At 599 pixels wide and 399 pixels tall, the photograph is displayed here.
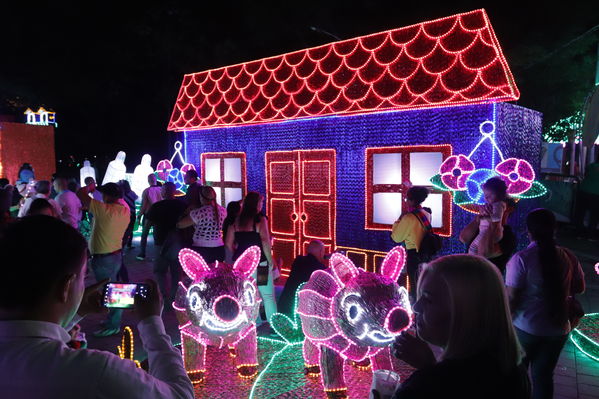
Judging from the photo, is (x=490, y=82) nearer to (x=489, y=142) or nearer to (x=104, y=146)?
(x=489, y=142)

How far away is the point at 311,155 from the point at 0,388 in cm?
697

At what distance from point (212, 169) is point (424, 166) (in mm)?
4570

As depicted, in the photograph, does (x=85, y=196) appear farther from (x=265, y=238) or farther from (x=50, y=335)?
(x=50, y=335)

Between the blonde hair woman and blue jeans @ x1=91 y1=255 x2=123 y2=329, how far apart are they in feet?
15.6

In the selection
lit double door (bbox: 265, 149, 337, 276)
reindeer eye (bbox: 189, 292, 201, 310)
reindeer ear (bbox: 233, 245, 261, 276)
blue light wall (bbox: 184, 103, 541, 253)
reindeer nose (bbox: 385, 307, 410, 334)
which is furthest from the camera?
lit double door (bbox: 265, 149, 337, 276)

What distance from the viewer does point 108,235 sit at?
5.56m

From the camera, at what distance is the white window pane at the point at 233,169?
9.14 metres

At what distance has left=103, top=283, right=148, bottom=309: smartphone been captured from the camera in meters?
2.15

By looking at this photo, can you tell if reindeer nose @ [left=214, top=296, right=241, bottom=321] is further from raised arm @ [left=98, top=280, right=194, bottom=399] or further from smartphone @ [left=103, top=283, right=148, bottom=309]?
raised arm @ [left=98, top=280, right=194, bottom=399]

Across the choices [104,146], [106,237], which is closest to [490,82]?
[106,237]

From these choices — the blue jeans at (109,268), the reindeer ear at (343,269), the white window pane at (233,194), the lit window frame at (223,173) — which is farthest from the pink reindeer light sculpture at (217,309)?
the white window pane at (233,194)

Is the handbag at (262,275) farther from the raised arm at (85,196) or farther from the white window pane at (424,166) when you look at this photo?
the white window pane at (424,166)

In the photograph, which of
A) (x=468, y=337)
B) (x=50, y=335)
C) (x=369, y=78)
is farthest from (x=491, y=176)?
(x=50, y=335)

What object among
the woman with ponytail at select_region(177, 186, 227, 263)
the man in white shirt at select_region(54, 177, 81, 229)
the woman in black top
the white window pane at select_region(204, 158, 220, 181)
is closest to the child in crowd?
the woman in black top
